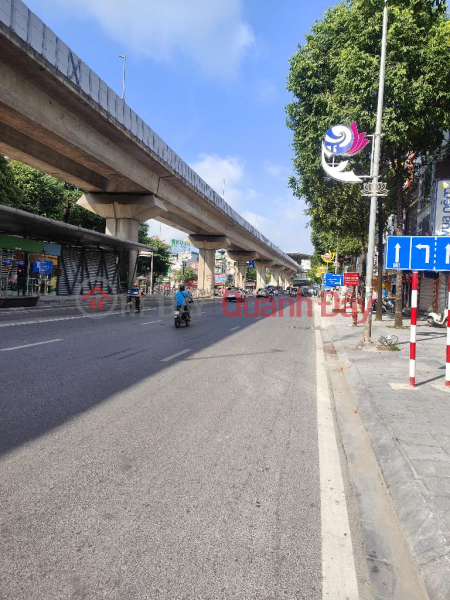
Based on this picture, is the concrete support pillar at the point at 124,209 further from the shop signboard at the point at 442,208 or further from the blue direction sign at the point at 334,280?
the shop signboard at the point at 442,208

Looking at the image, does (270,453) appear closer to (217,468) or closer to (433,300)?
(217,468)

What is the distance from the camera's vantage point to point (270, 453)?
4.14 meters

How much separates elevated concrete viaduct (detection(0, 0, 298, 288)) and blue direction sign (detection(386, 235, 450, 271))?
13.1 meters

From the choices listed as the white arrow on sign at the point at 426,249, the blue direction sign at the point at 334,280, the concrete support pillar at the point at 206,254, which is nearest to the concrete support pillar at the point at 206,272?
the concrete support pillar at the point at 206,254

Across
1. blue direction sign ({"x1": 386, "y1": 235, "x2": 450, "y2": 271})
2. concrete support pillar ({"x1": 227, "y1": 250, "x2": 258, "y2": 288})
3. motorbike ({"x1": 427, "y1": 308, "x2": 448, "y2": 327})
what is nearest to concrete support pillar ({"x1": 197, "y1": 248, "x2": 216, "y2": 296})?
concrete support pillar ({"x1": 227, "y1": 250, "x2": 258, "y2": 288})

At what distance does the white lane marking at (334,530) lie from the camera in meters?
2.33

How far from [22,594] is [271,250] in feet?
239

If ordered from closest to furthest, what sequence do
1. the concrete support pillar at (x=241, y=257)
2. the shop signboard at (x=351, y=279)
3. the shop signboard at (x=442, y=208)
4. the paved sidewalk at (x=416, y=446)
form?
the paved sidewalk at (x=416, y=446)
the shop signboard at (x=442, y=208)
the shop signboard at (x=351, y=279)
the concrete support pillar at (x=241, y=257)

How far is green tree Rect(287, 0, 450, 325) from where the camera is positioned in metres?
14.6

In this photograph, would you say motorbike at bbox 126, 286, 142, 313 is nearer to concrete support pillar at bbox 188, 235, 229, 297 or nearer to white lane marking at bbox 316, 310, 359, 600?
white lane marking at bbox 316, 310, 359, 600

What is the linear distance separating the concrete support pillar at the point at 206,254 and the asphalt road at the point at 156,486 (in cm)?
4203

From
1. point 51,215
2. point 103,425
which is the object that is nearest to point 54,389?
point 103,425

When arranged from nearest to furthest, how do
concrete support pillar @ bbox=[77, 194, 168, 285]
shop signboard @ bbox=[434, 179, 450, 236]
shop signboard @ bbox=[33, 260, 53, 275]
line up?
shop signboard @ bbox=[434, 179, 450, 236], shop signboard @ bbox=[33, 260, 53, 275], concrete support pillar @ bbox=[77, 194, 168, 285]

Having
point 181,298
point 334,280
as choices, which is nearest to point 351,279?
point 334,280
